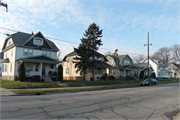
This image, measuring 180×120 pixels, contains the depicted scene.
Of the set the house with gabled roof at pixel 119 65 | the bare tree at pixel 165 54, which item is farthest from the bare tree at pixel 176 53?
the house with gabled roof at pixel 119 65

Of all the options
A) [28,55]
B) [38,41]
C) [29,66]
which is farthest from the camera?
[38,41]

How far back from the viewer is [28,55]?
84.1ft

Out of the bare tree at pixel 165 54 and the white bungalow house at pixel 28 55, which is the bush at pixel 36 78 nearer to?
the white bungalow house at pixel 28 55

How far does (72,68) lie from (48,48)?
999cm

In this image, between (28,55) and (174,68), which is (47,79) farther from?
(174,68)

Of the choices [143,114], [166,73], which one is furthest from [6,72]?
[166,73]

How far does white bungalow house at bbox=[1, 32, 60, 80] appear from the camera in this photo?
24.4 m

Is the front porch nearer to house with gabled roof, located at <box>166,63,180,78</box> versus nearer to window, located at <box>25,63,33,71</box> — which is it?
window, located at <box>25,63,33,71</box>

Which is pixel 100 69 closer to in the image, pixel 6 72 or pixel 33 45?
pixel 33 45

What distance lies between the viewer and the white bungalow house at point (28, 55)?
2444cm

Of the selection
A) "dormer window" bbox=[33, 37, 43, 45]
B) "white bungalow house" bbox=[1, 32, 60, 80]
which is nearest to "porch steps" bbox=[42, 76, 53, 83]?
"white bungalow house" bbox=[1, 32, 60, 80]

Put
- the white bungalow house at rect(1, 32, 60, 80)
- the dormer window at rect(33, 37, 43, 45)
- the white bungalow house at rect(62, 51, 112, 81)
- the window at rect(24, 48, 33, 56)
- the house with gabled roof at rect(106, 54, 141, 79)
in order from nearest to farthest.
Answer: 1. the white bungalow house at rect(1, 32, 60, 80)
2. the window at rect(24, 48, 33, 56)
3. the dormer window at rect(33, 37, 43, 45)
4. the white bungalow house at rect(62, 51, 112, 81)
5. the house with gabled roof at rect(106, 54, 141, 79)

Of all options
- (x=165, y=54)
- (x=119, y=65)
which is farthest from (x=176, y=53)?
(x=119, y=65)

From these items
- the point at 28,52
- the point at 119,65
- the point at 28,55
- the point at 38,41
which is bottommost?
the point at 119,65
